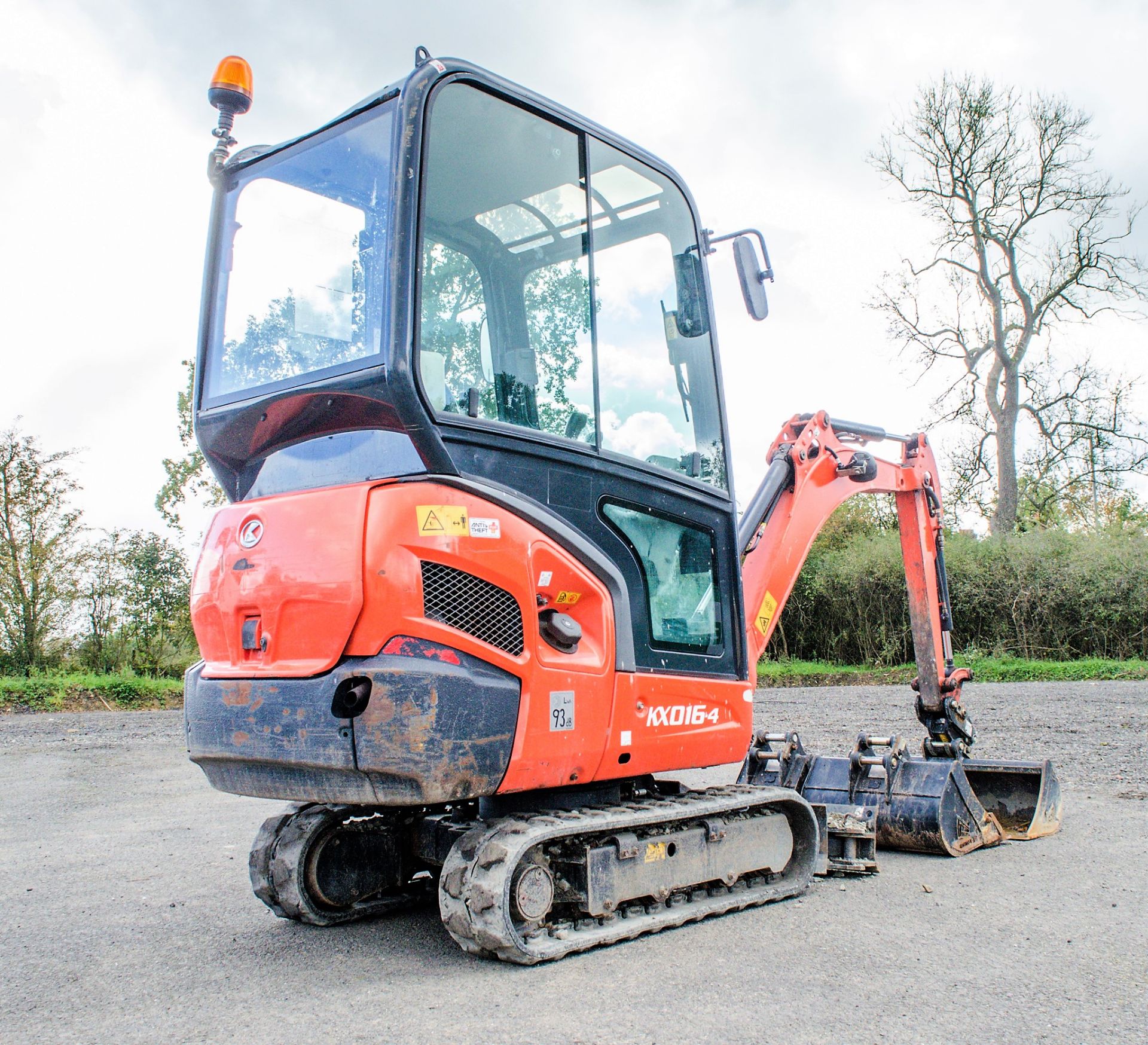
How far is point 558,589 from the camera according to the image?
→ 11.4 ft

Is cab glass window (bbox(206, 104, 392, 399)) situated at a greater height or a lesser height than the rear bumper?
greater

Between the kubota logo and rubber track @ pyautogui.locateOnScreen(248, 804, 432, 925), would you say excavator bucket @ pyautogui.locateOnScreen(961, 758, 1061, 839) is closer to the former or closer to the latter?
rubber track @ pyautogui.locateOnScreen(248, 804, 432, 925)

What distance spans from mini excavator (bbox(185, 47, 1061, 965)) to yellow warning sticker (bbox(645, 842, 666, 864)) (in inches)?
0.4

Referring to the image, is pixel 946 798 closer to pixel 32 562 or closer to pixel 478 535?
pixel 478 535

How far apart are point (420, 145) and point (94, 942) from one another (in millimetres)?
3159

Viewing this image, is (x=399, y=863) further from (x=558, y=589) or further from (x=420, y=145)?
(x=420, y=145)

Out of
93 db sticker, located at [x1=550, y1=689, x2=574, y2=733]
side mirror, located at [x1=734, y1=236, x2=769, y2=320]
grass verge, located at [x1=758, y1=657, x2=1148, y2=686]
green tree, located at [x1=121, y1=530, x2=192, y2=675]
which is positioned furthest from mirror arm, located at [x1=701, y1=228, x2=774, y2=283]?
green tree, located at [x1=121, y1=530, x2=192, y2=675]

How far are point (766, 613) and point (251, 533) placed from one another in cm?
274

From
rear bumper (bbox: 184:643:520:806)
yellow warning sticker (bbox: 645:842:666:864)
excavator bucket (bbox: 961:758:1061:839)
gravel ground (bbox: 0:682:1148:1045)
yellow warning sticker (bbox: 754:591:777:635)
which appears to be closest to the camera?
gravel ground (bbox: 0:682:1148:1045)

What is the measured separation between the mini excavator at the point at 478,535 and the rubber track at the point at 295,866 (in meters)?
0.02

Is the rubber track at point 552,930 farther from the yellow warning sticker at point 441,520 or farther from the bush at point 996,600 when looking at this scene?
the bush at point 996,600

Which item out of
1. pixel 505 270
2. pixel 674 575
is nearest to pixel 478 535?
pixel 674 575

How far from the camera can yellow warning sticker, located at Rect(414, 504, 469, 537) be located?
10.3ft

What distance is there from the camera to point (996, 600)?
1844cm
